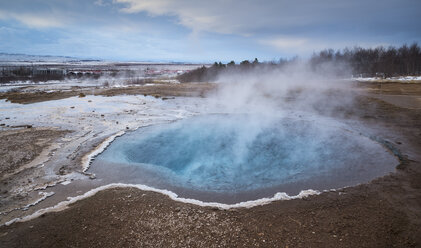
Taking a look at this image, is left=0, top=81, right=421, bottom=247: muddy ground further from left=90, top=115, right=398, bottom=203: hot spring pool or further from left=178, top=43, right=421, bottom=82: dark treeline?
left=178, top=43, right=421, bottom=82: dark treeline

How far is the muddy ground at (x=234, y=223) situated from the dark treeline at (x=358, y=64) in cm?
3084

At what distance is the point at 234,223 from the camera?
11.8ft

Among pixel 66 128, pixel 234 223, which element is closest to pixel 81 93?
pixel 66 128

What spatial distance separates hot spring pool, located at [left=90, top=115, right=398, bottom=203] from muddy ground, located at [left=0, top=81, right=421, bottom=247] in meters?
0.62

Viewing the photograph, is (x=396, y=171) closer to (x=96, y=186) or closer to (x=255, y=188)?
(x=255, y=188)

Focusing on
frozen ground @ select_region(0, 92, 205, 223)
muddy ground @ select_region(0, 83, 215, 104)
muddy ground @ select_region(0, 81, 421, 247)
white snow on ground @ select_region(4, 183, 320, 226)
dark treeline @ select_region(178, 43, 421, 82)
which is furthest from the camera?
dark treeline @ select_region(178, 43, 421, 82)

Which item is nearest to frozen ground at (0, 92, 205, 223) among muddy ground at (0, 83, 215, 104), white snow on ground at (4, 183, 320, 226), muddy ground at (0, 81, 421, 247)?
white snow on ground at (4, 183, 320, 226)

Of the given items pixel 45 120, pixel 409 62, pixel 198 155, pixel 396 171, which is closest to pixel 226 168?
pixel 198 155

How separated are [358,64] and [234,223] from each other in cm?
4200

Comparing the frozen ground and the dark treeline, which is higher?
the dark treeline

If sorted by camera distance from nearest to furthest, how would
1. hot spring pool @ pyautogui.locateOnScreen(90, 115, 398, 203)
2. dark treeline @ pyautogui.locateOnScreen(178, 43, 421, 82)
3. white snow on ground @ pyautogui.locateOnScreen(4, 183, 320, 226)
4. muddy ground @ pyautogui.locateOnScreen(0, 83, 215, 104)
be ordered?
white snow on ground @ pyautogui.locateOnScreen(4, 183, 320, 226)
hot spring pool @ pyautogui.locateOnScreen(90, 115, 398, 203)
muddy ground @ pyautogui.locateOnScreen(0, 83, 215, 104)
dark treeline @ pyautogui.locateOnScreen(178, 43, 421, 82)

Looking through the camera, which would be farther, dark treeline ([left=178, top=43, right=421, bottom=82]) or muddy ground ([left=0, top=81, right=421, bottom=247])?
dark treeline ([left=178, top=43, right=421, bottom=82])

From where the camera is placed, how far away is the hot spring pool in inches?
199

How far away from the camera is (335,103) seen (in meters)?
14.9
